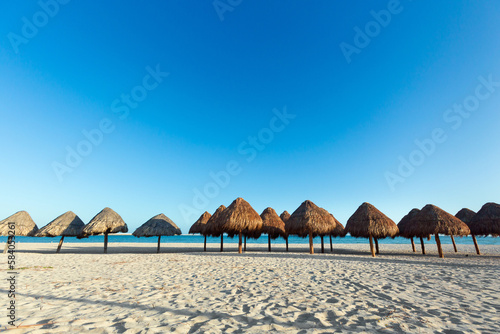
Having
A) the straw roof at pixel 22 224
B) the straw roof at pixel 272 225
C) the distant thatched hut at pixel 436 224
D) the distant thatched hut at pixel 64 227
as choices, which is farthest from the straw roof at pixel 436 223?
the straw roof at pixel 22 224

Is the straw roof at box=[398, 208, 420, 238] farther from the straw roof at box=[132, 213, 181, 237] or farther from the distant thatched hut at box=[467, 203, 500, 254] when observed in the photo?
the straw roof at box=[132, 213, 181, 237]

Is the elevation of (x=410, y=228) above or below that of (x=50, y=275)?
above

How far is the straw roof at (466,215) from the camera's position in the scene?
17250 mm

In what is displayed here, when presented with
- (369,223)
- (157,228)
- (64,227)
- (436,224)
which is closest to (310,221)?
(369,223)

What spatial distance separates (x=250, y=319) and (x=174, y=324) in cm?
122

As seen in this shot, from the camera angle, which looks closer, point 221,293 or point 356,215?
point 221,293

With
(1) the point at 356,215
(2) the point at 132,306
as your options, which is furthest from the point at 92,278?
(1) the point at 356,215

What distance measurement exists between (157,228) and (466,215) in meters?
25.6

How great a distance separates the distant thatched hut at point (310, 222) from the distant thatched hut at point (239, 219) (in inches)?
103

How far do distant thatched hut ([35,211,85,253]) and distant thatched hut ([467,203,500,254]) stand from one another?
96.0ft

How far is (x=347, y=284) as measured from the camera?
5953 mm

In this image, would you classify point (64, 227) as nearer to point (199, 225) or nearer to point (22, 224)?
point (22, 224)

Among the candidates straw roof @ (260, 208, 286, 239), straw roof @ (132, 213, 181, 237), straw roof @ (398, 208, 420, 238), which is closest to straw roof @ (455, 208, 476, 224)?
straw roof @ (398, 208, 420, 238)

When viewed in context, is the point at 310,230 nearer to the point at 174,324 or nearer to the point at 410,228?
the point at 410,228
